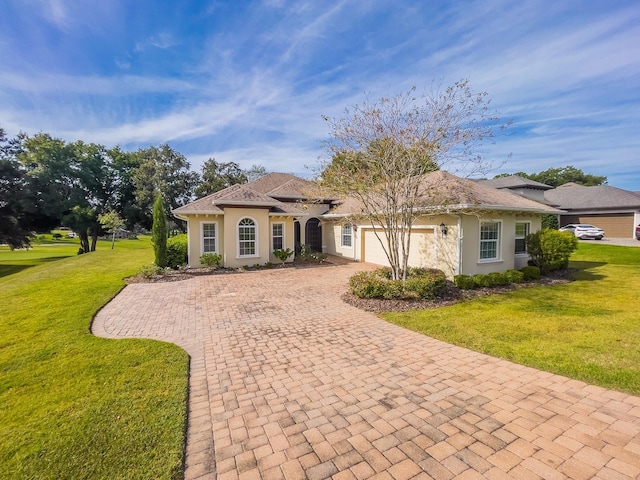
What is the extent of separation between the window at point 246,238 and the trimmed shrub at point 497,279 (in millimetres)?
11317

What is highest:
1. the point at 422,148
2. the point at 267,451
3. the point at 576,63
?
the point at 576,63

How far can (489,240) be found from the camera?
507 inches

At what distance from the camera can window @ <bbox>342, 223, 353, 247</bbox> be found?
1930 centimetres

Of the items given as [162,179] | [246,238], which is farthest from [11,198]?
[246,238]

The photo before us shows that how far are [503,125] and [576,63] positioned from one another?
12.4 ft

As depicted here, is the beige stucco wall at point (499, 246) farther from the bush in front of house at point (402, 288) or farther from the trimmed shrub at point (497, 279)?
the bush in front of house at point (402, 288)

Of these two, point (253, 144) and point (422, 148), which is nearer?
point (422, 148)

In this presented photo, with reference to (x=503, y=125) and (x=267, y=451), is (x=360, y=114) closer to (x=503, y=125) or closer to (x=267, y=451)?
(x=503, y=125)

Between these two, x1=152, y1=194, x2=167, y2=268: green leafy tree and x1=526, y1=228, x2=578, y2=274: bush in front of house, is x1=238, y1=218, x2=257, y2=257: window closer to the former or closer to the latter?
x1=152, y1=194, x2=167, y2=268: green leafy tree

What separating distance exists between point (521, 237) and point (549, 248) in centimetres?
125

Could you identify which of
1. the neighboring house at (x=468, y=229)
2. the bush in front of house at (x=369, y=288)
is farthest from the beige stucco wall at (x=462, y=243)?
the bush in front of house at (x=369, y=288)

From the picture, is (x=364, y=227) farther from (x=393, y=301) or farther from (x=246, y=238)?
(x=393, y=301)

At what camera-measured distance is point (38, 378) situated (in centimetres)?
485

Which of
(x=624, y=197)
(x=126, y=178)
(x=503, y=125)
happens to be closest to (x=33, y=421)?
(x=503, y=125)
